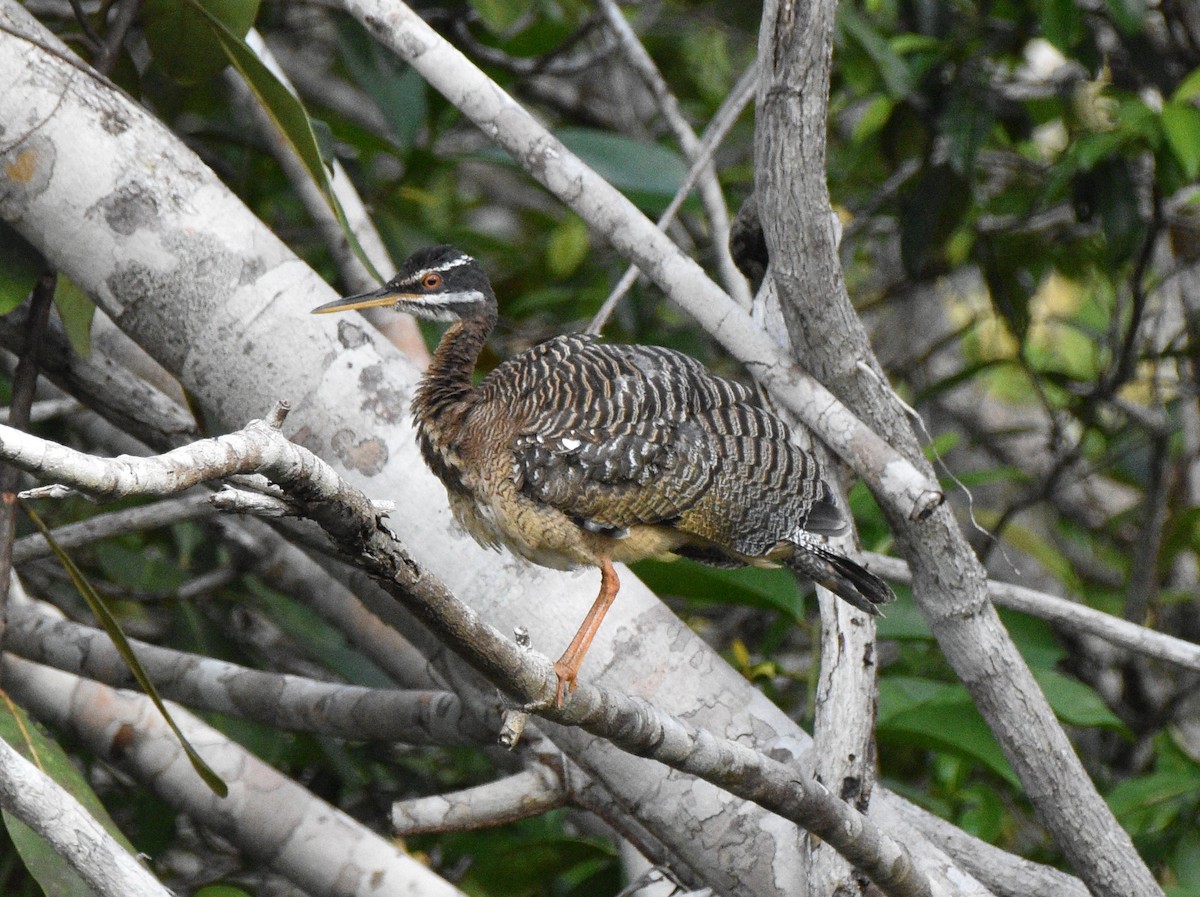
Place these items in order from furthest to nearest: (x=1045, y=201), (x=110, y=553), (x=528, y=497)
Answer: (x=1045, y=201)
(x=110, y=553)
(x=528, y=497)

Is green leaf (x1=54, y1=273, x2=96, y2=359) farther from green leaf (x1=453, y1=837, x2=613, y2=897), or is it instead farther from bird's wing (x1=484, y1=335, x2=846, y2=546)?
green leaf (x1=453, y1=837, x2=613, y2=897)

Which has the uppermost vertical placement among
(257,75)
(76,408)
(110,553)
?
(257,75)

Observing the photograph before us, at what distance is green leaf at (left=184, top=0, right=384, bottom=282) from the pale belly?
0.55 meters

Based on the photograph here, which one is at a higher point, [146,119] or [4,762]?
[146,119]

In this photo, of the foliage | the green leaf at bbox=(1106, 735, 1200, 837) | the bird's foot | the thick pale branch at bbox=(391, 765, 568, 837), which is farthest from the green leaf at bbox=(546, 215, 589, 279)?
the bird's foot

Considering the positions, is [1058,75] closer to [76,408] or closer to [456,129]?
[456,129]

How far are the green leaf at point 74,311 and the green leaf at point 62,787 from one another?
0.78 metres

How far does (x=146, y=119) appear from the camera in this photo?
2678 millimetres

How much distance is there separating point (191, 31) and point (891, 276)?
3.82 m

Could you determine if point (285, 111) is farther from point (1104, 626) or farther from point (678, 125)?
point (1104, 626)

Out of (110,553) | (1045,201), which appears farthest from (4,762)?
(1045,201)

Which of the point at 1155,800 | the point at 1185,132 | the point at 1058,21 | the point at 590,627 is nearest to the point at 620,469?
the point at 590,627

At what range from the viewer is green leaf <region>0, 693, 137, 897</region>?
2.23 meters

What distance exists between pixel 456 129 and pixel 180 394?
8.87 ft
